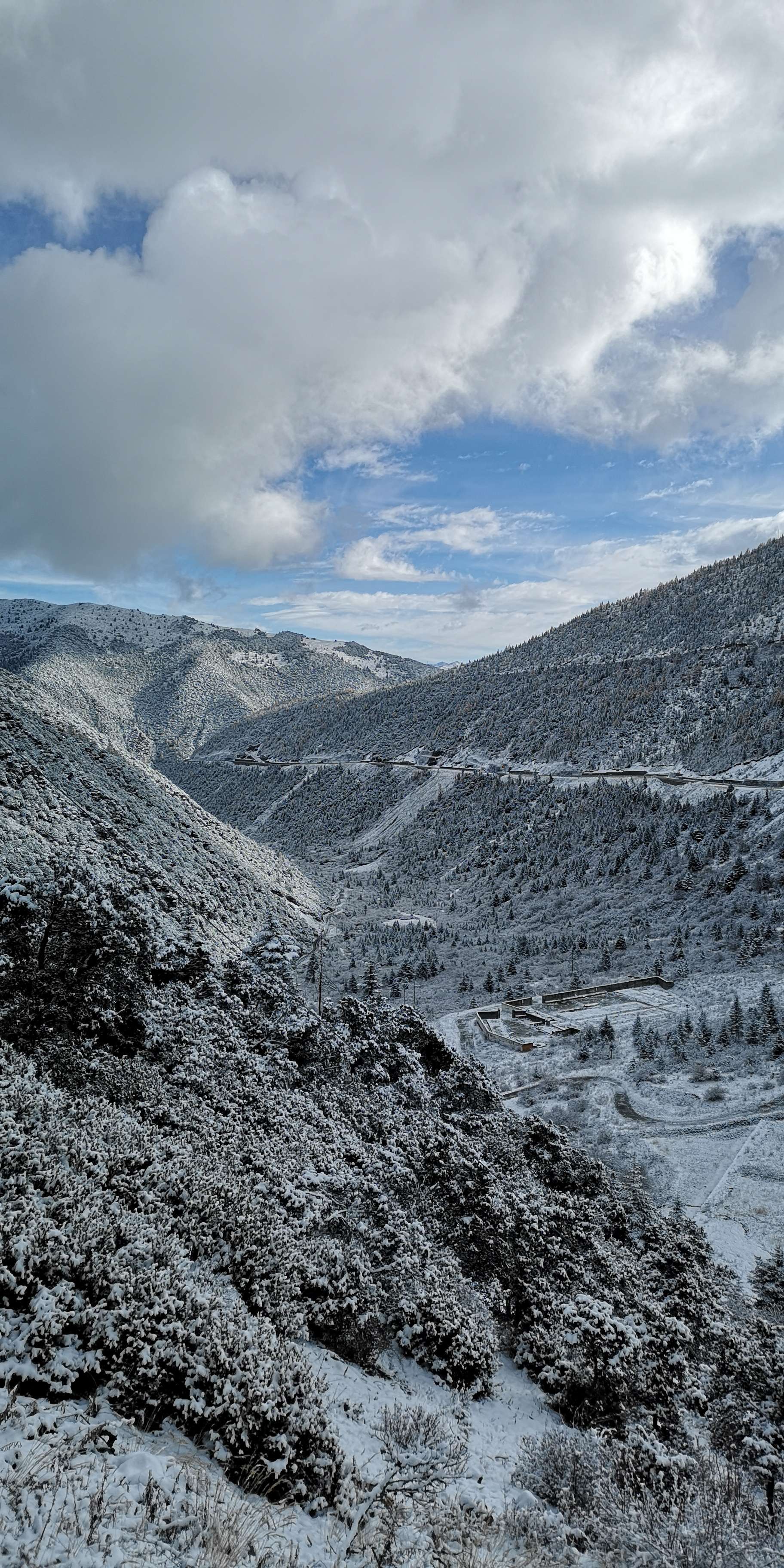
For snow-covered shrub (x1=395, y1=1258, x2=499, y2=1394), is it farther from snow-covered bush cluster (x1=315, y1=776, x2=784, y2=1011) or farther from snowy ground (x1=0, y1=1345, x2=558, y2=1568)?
snow-covered bush cluster (x1=315, y1=776, x2=784, y2=1011)

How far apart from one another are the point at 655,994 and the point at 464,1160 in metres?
21.5

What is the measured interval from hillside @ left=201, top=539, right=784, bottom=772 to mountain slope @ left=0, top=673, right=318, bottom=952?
135ft

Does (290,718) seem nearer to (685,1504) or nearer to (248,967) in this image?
(248,967)

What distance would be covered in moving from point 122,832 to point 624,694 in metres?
64.1

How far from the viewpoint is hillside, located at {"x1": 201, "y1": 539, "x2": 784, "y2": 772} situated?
68875 millimetres

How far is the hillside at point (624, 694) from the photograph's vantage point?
226 feet

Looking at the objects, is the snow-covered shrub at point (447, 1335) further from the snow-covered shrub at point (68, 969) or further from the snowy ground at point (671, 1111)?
the snow-covered shrub at point (68, 969)

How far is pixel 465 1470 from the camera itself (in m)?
8.31

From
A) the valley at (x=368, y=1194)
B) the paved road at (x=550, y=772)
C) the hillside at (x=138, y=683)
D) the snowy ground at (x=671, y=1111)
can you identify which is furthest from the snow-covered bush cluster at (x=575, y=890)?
the hillside at (x=138, y=683)

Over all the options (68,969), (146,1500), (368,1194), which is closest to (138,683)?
(68,969)

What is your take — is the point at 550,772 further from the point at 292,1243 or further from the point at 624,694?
the point at 292,1243

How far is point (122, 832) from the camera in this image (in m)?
33.6

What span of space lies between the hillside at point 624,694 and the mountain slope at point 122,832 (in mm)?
41236

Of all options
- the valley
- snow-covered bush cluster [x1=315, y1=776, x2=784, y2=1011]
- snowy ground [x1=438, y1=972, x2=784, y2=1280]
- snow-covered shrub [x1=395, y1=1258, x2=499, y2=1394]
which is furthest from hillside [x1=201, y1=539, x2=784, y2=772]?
snow-covered shrub [x1=395, y1=1258, x2=499, y2=1394]
